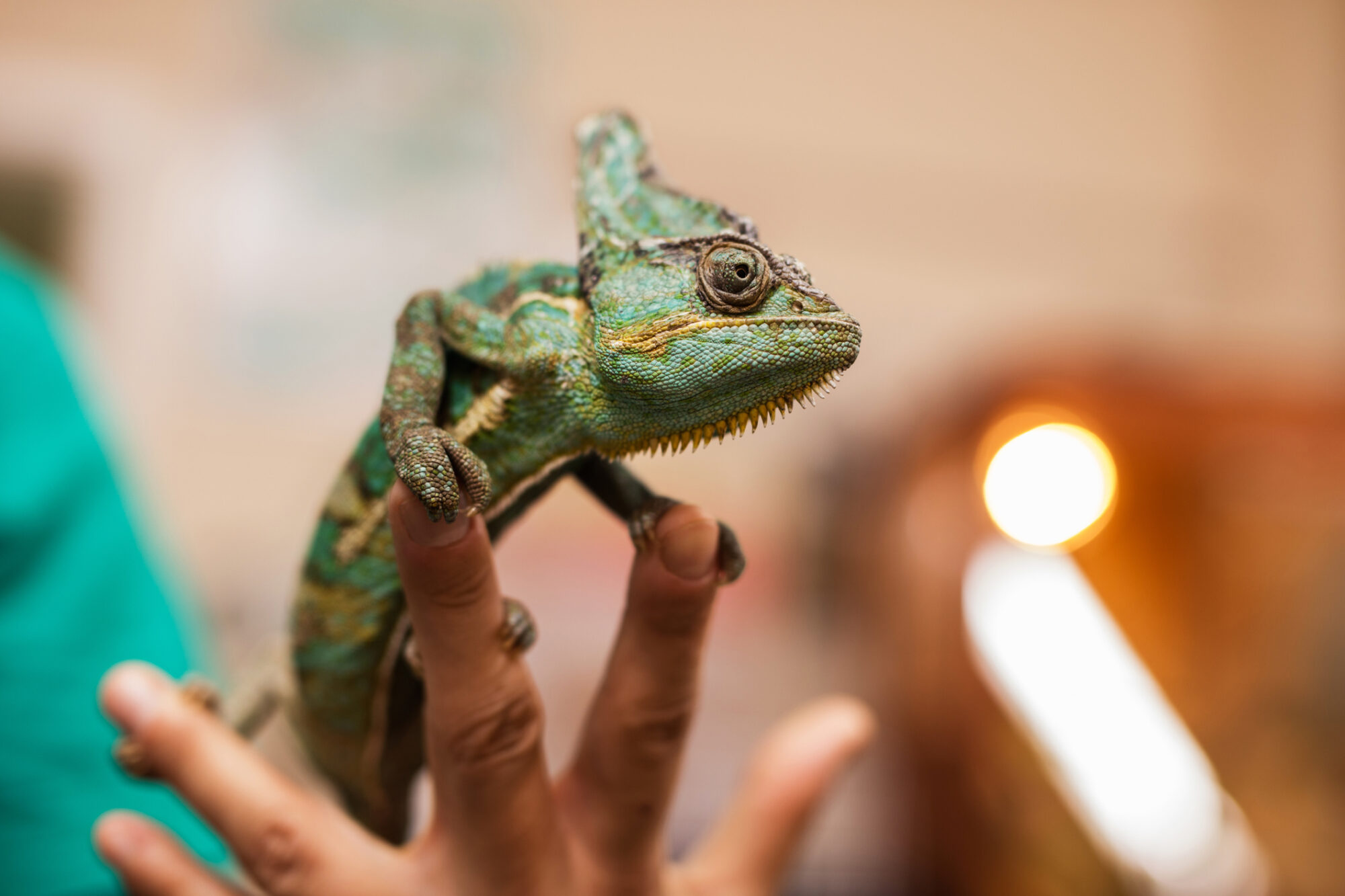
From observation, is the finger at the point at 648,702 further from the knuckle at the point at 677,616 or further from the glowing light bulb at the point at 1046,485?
the glowing light bulb at the point at 1046,485

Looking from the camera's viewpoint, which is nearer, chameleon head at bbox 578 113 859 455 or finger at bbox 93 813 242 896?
chameleon head at bbox 578 113 859 455

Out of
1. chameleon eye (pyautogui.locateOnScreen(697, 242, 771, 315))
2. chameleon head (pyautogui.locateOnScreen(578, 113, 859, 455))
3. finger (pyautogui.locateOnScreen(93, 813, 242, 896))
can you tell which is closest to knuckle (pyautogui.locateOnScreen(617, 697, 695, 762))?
chameleon head (pyautogui.locateOnScreen(578, 113, 859, 455))

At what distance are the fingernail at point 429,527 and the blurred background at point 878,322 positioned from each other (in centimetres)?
76

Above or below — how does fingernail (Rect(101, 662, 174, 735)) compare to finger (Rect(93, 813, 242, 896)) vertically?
above

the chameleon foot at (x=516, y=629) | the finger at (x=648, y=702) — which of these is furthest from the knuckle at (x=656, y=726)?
the chameleon foot at (x=516, y=629)

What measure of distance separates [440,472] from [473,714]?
229 mm

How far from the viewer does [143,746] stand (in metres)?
0.89

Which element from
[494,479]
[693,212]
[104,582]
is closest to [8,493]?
[104,582]

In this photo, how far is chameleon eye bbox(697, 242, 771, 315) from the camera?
25.8 inches

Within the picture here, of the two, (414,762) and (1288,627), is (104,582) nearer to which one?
(414,762)

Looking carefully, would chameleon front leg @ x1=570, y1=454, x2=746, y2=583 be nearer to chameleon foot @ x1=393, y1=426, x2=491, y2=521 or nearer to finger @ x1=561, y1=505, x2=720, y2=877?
finger @ x1=561, y1=505, x2=720, y2=877

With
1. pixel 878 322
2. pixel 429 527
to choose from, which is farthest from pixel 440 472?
pixel 878 322

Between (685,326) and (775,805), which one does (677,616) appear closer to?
(685,326)

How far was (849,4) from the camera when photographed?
3.21 meters
